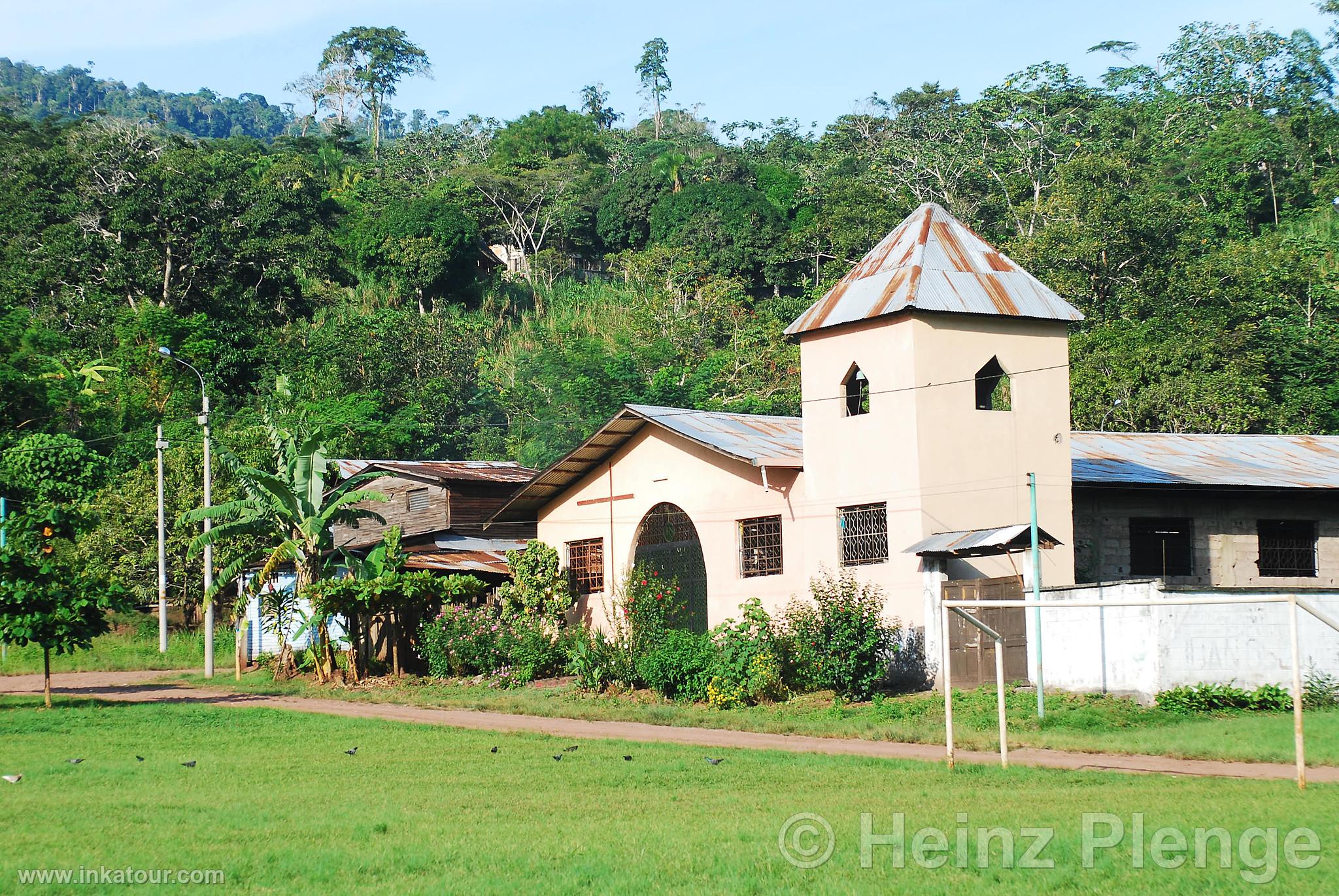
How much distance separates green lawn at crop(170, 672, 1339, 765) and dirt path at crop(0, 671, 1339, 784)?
0.97 feet

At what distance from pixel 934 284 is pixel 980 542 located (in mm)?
5159

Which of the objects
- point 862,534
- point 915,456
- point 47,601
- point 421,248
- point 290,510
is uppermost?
point 421,248

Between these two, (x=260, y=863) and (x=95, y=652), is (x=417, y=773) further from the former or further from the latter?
(x=95, y=652)

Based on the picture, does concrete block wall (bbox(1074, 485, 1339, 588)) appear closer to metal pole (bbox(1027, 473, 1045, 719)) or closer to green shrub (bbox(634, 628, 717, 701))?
metal pole (bbox(1027, 473, 1045, 719))

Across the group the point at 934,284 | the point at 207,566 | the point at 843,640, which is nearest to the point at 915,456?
the point at 934,284

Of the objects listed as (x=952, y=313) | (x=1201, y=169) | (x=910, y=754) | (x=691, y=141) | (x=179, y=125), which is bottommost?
(x=910, y=754)

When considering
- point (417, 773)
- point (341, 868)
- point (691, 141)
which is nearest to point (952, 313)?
point (417, 773)

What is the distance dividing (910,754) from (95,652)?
26642 millimetres

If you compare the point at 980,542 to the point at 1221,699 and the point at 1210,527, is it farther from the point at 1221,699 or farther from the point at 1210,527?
the point at 1210,527

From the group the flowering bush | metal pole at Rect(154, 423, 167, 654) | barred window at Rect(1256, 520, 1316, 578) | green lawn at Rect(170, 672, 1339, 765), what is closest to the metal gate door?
green lawn at Rect(170, 672, 1339, 765)

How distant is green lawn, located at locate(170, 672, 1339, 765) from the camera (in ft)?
52.9

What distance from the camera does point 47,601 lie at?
2234 cm

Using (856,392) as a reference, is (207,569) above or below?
below

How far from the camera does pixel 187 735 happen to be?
19.4 meters
